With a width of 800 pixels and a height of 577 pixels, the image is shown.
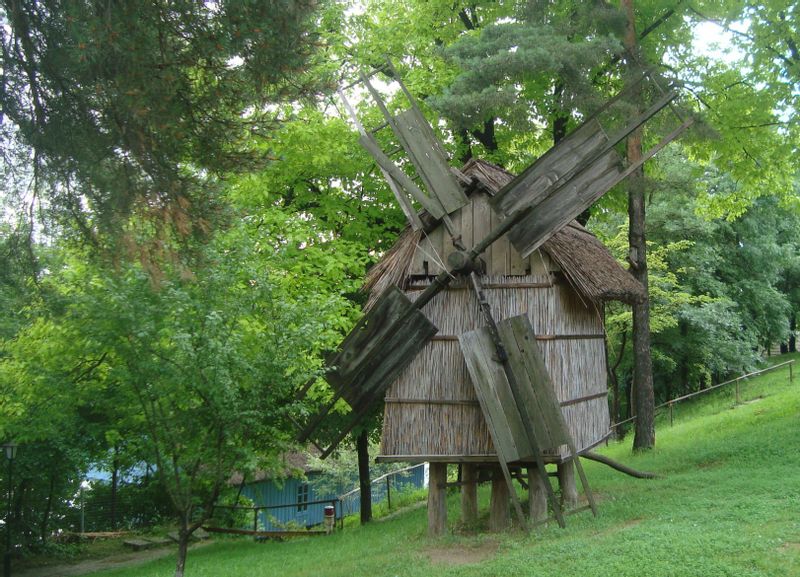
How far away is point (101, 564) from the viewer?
63.2ft

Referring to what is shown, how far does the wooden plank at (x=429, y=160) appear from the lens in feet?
38.0

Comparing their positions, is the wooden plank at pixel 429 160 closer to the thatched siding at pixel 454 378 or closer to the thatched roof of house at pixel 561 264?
the thatched roof of house at pixel 561 264

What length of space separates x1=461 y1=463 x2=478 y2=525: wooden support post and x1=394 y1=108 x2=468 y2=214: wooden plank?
4.29 m

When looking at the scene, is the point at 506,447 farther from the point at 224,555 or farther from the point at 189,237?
the point at 224,555

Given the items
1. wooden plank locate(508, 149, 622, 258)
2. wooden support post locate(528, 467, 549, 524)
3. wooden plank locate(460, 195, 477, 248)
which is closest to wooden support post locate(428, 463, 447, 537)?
wooden support post locate(528, 467, 549, 524)

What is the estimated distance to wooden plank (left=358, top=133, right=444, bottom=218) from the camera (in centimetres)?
1146

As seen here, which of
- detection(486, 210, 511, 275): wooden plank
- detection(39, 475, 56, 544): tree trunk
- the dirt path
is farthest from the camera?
detection(39, 475, 56, 544): tree trunk

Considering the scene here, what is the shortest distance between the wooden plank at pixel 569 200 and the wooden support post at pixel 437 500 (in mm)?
3780

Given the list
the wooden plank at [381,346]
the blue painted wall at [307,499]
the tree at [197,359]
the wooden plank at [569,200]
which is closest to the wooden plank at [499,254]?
the wooden plank at [569,200]

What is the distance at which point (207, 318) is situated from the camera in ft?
28.2

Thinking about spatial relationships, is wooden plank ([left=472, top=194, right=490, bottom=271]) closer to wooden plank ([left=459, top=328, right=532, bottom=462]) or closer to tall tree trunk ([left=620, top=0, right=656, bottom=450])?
wooden plank ([left=459, top=328, right=532, bottom=462])

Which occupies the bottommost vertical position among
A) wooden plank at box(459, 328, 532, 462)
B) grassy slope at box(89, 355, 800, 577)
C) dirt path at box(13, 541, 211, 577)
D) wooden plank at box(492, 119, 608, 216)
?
dirt path at box(13, 541, 211, 577)

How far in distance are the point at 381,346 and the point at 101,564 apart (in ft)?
39.9

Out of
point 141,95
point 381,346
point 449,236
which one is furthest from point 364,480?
point 141,95
